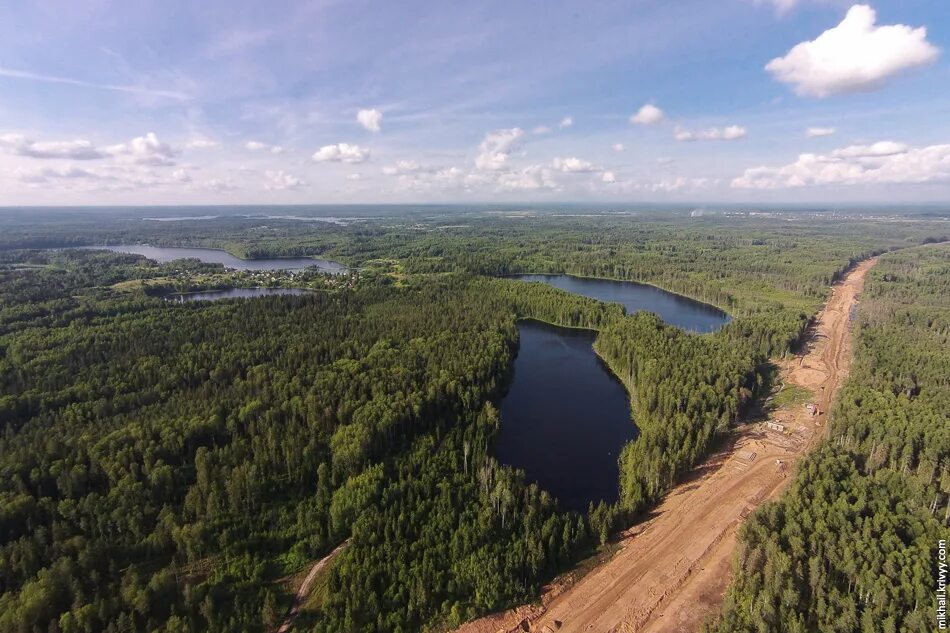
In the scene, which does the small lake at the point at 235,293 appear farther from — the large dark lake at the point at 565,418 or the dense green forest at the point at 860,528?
the dense green forest at the point at 860,528

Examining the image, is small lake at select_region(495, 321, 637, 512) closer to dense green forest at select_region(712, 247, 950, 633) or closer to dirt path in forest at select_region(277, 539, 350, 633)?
dense green forest at select_region(712, 247, 950, 633)

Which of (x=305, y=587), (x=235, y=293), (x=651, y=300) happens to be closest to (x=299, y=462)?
(x=305, y=587)

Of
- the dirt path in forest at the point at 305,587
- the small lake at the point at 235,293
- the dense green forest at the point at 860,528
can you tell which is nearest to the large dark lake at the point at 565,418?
the dense green forest at the point at 860,528

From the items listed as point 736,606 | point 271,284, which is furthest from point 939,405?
→ point 271,284

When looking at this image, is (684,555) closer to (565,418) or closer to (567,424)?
(567,424)

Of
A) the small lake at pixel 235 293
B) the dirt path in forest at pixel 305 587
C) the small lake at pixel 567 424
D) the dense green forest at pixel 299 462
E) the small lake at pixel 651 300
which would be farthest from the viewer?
the small lake at pixel 235 293

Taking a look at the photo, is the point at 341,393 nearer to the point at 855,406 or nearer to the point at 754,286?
the point at 855,406
